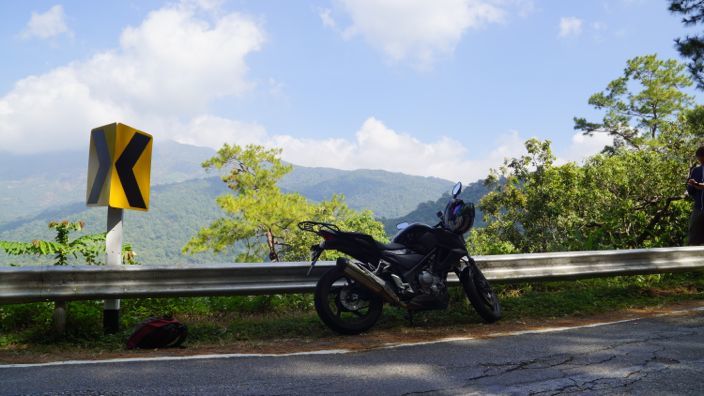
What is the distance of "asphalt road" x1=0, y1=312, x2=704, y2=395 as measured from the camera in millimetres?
3383

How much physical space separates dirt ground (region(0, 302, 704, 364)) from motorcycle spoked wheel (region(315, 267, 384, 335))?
12 centimetres

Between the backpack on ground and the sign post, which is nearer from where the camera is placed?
the backpack on ground

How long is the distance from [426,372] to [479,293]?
7.15 feet

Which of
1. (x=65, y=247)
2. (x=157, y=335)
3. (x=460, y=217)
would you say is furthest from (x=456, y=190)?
(x=65, y=247)

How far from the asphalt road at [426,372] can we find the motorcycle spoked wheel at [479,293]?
37.1 inches

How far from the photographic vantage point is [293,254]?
46.1m

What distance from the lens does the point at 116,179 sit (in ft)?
17.9

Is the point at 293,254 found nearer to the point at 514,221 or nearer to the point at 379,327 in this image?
the point at 514,221

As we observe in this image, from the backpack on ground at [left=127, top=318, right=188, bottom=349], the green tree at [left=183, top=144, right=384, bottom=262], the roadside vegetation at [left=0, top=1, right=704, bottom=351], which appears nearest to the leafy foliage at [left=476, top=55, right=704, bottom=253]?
the roadside vegetation at [left=0, top=1, right=704, bottom=351]

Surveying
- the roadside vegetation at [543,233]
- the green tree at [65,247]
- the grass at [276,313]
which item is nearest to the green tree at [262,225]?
the roadside vegetation at [543,233]

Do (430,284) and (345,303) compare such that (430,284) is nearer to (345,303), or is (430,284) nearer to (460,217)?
(460,217)

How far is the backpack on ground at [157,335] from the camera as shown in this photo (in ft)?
15.7

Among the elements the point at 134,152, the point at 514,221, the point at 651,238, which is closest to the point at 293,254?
the point at 514,221

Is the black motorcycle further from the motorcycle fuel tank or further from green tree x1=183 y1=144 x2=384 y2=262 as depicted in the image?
green tree x1=183 y1=144 x2=384 y2=262
